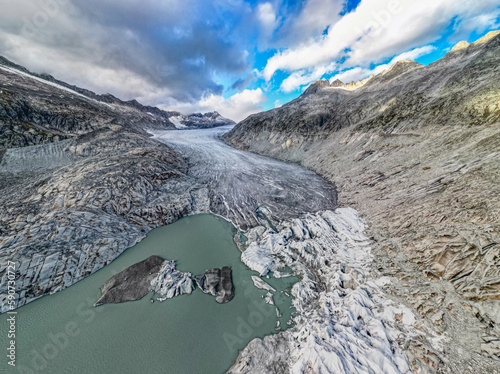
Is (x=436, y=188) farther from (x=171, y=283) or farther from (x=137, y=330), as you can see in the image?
(x=137, y=330)

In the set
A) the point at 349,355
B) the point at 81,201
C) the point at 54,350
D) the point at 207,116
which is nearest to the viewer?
the point at 349,355

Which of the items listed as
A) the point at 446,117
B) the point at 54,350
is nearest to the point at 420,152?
the point at 446,117

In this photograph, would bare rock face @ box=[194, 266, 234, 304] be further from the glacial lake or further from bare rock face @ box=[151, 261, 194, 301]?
bare rock face @ box=[151, 261, 194, 301]

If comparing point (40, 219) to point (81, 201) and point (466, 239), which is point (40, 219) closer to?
point (81, 201)

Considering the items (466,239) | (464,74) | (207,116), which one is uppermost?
(207,116)
